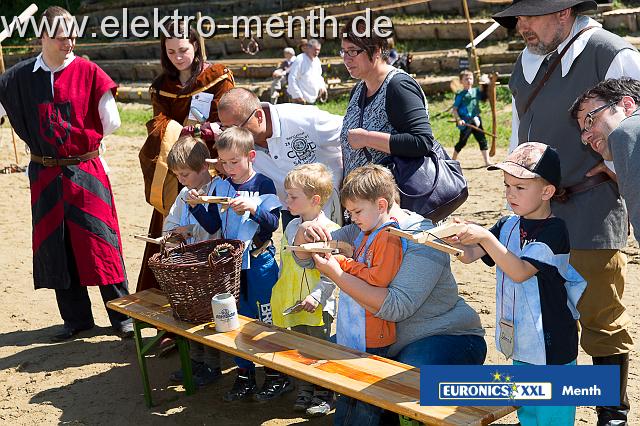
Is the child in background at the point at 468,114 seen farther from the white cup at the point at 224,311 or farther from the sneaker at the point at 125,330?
the white cup at the point at 224,311

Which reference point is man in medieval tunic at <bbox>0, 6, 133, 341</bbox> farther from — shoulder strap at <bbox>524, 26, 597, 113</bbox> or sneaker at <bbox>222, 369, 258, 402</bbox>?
shoulder strap at <bbox>524, 26, 597, 113</bbox>

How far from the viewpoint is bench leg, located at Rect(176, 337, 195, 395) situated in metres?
4.73

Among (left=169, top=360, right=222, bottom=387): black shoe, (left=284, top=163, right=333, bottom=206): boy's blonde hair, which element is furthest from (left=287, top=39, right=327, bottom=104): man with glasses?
(left=284, top=163, right=333, bottom=206): boy's blonde hair

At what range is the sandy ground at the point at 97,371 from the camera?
14.8ft

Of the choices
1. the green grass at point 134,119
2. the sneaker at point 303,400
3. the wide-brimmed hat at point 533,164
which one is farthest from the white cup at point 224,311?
the green grass at point 134,119

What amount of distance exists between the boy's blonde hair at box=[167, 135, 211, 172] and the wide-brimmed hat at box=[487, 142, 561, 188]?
6.27 feet

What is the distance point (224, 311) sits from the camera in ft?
13.4

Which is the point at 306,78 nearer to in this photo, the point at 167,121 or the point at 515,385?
the point at 167,121

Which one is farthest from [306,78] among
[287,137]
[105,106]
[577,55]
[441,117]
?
[577,55]

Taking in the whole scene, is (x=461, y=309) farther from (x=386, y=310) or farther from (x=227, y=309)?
(x=227, y=309)

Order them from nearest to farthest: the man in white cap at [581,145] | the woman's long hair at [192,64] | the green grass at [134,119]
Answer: the man in white cap at [581,145] < the woman's long hair at [192,64] < the green grass at [134,119]

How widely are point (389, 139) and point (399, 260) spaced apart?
0.71 metres

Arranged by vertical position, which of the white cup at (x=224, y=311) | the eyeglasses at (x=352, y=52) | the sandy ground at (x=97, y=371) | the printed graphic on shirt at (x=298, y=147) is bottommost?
the sandy ground at (x=97, y=371)

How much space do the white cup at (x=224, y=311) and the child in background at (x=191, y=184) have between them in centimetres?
71
